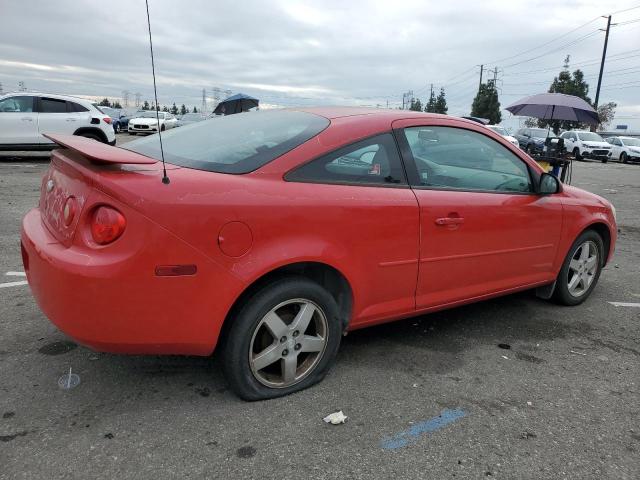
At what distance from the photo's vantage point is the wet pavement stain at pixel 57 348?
123 inches

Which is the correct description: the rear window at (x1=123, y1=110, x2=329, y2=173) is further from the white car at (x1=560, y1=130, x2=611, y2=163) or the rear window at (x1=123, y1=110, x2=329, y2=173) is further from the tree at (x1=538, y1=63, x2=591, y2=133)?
the tree at (x1=538, y1=63, x2=591, y2=133)

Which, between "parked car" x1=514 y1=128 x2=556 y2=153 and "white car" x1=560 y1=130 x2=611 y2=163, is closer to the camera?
"parked car" x1=514 y1=128 x2=556 y2=153

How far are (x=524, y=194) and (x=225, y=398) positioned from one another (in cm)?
243

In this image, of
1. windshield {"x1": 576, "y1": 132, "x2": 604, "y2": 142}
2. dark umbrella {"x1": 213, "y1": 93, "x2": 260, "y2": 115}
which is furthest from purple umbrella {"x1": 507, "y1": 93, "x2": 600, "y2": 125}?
windshield {"x1": 576, "y1": 132, "x2": 604, "y2": 142}

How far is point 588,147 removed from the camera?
28.4 m

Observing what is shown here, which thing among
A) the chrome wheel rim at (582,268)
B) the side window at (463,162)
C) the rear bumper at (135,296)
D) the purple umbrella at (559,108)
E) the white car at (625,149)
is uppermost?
the purple umbrella at (559,108)

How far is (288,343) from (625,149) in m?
31.6

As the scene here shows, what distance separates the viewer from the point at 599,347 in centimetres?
362

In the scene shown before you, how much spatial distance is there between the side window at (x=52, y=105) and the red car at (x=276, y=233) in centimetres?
1101

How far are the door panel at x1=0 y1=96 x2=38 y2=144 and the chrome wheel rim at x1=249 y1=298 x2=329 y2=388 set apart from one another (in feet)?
40.4

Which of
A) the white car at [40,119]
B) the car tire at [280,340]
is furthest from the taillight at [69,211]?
the white car at [40,119]

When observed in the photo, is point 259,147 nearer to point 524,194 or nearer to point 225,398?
point 225,398

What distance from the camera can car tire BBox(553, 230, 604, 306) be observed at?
13.9 ft

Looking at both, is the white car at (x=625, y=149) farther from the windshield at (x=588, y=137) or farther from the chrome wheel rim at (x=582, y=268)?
the chrome wheel rim at (x=582, y=268)
